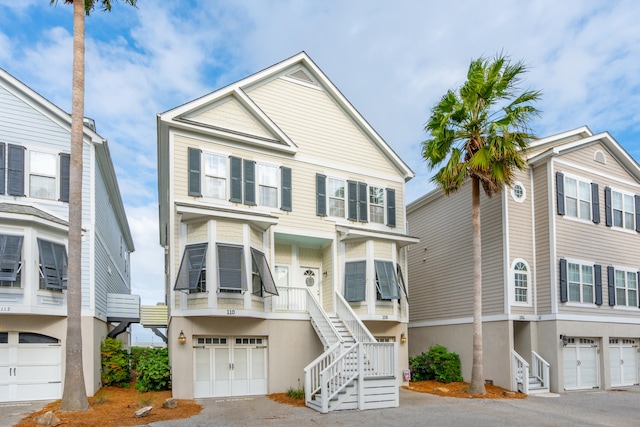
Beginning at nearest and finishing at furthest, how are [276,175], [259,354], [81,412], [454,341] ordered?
[81,412]
[259,354]
[276,175]
[454,341]

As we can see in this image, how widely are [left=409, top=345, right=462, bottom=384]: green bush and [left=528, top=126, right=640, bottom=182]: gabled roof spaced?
8.01 m

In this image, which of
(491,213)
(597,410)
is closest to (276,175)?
(491,213)

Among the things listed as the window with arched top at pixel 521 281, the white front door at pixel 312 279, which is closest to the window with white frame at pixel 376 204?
the white front door at pixel 312 279

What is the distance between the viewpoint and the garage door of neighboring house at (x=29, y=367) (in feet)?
45.9

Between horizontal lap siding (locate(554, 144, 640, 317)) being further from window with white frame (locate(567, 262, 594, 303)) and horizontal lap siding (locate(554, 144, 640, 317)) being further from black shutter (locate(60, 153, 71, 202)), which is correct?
black shutter (locate(60, 153, 71, 202))

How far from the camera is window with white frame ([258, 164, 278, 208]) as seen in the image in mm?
17281

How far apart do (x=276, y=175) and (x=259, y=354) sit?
19.4 ft

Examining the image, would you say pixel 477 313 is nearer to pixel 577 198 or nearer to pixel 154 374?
pixel 577 198

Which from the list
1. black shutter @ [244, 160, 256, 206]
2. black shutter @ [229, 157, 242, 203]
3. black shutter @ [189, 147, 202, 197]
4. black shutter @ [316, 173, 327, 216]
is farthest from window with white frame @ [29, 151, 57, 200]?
black shutter @ [316, 173, 327, 216]

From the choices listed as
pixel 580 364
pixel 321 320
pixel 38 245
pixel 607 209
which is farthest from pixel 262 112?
pixel 580 364

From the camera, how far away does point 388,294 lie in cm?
1800

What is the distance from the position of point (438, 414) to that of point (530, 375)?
6859 millimetres

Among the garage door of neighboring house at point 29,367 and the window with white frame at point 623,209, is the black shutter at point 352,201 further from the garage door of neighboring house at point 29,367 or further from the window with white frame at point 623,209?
the window with white frame at point 623,209

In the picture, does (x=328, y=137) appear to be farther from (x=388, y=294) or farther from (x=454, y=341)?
(x=454, y=341)
